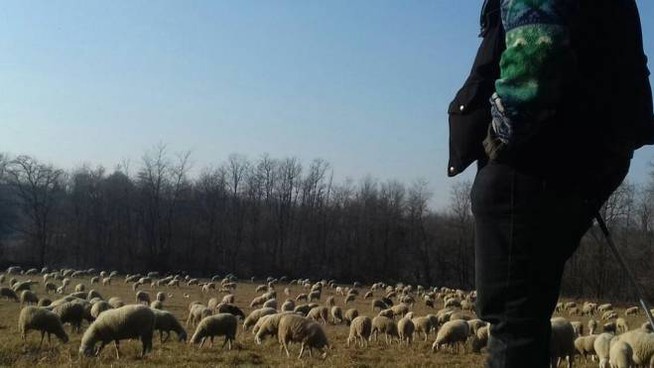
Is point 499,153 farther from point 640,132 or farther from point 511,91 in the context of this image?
point 640,132

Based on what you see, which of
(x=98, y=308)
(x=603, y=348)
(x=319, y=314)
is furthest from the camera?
(x=319, y=314)

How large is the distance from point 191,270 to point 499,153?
76.0m

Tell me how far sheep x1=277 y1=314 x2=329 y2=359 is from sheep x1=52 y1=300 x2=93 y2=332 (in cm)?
712

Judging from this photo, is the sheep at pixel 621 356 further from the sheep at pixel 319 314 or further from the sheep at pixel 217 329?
the sheep at pixel 319 314

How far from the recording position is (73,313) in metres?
20.3

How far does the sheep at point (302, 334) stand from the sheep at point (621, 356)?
6.58 m

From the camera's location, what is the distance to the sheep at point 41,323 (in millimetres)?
16500

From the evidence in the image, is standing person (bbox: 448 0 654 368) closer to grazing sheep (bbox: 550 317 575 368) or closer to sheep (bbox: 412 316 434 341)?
grazing sheep (bbox: 550 317 575 368)

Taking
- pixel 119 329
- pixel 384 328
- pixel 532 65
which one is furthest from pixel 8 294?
pixel 532 65

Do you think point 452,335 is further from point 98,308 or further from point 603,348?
point 98,308

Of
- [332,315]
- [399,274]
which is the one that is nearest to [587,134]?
[332,315]

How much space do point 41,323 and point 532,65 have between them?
17.0 m

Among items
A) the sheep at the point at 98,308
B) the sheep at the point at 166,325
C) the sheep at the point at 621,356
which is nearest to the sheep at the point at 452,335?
the sheep at the point at 621,356

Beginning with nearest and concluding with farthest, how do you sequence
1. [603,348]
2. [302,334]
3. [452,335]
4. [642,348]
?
[642,348] < [603,348] < [302,334] < [452,335]
